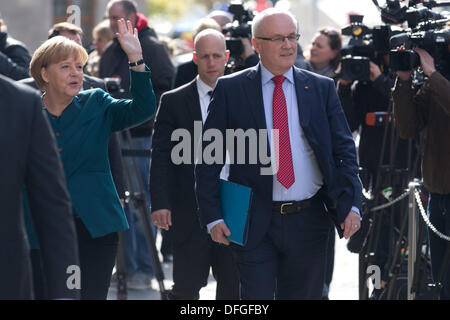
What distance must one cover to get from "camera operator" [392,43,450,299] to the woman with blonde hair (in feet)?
6.41

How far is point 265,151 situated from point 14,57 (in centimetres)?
339

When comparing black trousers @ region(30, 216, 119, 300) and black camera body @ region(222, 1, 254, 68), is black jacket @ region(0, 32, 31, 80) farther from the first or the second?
black trousers @ region(30, 216, 119, 300)

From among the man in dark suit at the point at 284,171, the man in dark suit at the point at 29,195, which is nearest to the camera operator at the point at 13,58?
the man in dark suit at the point at 284,171

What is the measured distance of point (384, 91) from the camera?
8320 mm

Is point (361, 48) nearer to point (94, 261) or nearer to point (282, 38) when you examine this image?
point (282, 38)

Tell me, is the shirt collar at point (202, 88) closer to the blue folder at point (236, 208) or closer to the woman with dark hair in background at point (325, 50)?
the blue folder at point (236, 208)

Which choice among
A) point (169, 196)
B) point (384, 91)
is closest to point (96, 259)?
point (169, 196)

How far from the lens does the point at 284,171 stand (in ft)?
17.6

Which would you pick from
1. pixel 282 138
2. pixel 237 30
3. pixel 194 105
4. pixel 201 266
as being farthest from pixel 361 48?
pixel 282 138

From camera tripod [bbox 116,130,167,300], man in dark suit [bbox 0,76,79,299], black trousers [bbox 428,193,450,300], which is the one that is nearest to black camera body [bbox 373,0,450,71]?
black trousers [bbox 428,193,450,300]

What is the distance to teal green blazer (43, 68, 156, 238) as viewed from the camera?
5.21m

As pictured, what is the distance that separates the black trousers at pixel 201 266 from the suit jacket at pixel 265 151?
138 cm

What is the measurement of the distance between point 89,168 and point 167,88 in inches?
167

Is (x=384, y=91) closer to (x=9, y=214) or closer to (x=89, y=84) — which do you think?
(x=89, y=84)
